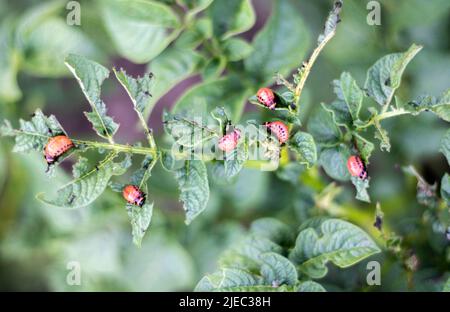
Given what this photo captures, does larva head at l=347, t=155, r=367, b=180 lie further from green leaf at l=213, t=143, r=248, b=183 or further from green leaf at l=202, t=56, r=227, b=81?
green leaf at l=202, t=56, r=227, b=81

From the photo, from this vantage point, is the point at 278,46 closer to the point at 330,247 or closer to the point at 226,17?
the point at 226,17

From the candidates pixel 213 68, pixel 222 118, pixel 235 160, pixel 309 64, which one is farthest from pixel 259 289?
pixel 213 68

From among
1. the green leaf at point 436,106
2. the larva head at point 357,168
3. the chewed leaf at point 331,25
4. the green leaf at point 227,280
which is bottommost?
the green leaf at point 227,280

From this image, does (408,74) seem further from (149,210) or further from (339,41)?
(149,210)

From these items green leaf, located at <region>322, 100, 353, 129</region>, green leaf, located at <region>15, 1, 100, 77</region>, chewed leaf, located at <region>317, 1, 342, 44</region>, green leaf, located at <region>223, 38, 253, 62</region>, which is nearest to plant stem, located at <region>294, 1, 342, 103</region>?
chewed leaf, located at <region>317, 1, 342, 44</region>

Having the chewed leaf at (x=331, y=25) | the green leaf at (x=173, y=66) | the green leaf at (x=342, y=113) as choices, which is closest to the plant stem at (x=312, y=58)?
the chewed leaf at (x=331, y=25)

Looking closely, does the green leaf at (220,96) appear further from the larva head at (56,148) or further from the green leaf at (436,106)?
the green leaf at (436,106)

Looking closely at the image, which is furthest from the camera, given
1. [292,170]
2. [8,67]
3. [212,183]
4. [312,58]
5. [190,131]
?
[8,67]
